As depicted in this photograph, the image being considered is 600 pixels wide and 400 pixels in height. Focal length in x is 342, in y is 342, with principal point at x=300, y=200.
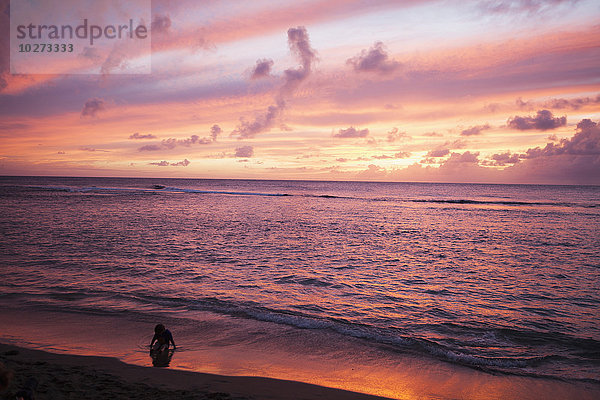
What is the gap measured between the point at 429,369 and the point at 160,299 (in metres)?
11.4

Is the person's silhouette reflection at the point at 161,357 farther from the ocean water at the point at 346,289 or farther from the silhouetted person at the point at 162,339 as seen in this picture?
the ocean water at the point at 346,289

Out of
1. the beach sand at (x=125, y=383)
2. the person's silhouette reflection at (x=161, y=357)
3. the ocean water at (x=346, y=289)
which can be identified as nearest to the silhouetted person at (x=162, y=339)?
the person's silhouette reflection at (x=161, y=357)

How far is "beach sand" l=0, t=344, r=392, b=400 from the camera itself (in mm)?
7281

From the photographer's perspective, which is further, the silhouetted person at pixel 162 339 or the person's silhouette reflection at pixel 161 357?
the silhouetted person at pixel 162 339

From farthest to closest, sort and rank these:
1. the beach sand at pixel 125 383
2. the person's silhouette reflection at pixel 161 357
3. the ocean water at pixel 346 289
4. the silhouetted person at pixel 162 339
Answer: the ocean water at pixel 346 289 → the silhouetted person at pixel 162 339 → the person's silhouette reflection at pixel 161 357 → the beach sand at pixel 125 383

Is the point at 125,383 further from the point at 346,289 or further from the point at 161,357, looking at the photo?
the point at 346,289

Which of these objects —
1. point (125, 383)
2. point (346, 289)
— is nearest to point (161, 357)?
point (125, 383)

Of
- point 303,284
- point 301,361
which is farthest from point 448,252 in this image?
point 301,361

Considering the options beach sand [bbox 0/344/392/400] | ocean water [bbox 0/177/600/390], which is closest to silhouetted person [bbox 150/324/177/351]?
ocean water [bbox 0/177/600/390]

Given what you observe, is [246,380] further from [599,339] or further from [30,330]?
[599,339]

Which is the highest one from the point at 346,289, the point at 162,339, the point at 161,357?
the point at 162,339

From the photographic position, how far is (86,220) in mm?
42594

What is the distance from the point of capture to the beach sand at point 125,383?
7281 mm

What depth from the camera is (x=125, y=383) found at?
7.87m
